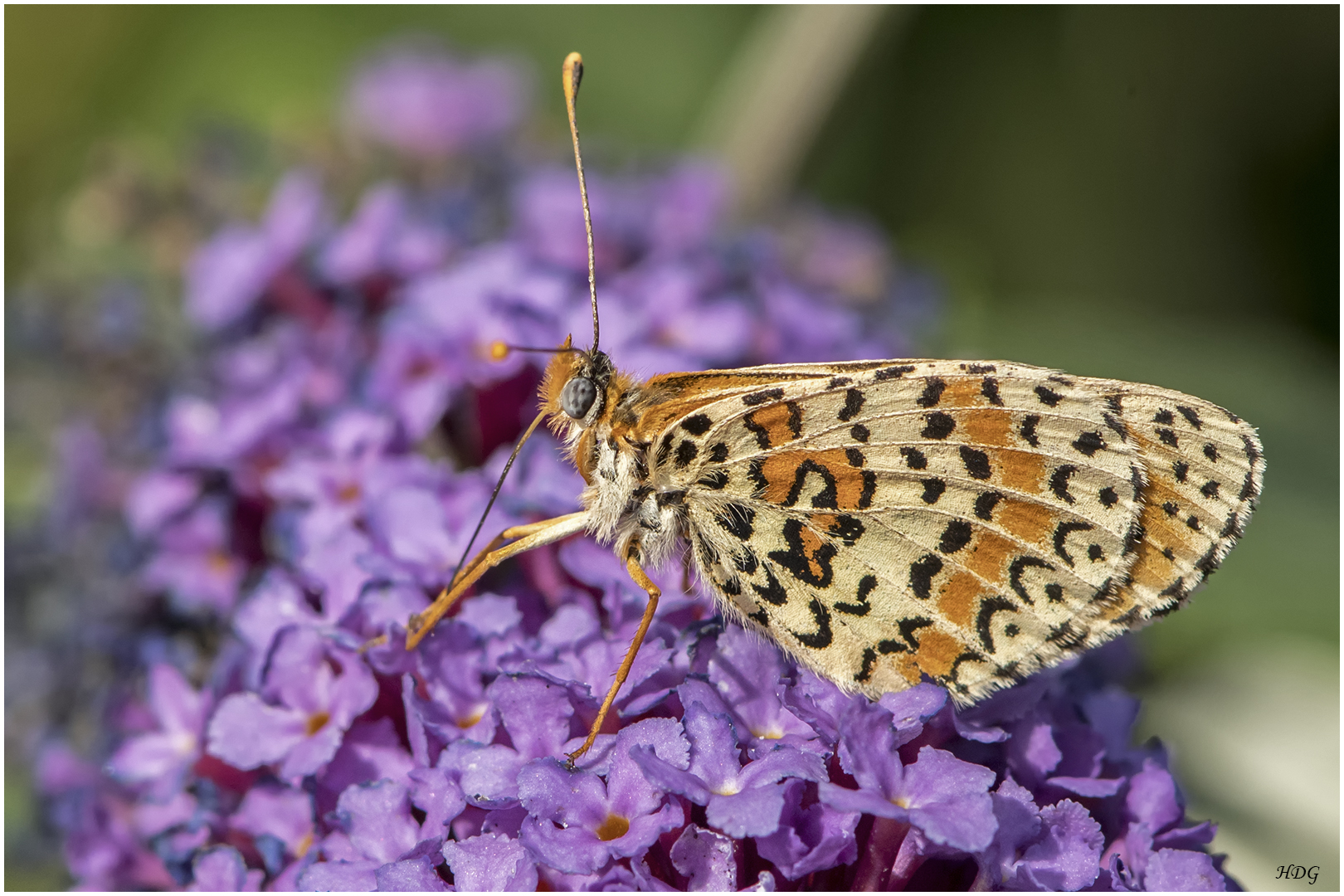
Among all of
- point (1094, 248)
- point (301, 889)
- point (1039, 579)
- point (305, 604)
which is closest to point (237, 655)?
point (305, 604)

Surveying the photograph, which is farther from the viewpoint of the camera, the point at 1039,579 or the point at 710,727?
the point at 1039,579

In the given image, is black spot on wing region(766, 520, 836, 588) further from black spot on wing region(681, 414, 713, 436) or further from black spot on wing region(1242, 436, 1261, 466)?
black spot on wing region(1242, 436, 1261, 466)

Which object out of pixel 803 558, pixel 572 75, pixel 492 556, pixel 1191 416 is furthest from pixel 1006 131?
pixel 492 556

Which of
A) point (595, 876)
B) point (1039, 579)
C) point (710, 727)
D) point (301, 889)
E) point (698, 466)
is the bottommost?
point (301, 889)

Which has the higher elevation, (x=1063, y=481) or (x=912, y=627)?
(x=1063, y=481)

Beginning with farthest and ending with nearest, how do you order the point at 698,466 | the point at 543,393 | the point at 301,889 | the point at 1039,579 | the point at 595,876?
1. the point at 543,393
2. the point at 698,466
3. the point at 1039,579
4. the point at 301,889
5. the point at 595,876

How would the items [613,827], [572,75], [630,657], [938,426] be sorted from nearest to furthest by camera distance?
[613,827] → [630,657] → [938,426] → [572,75]

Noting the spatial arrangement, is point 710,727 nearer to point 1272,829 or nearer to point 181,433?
point 181,433

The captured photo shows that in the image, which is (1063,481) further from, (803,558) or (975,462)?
(803,558)
